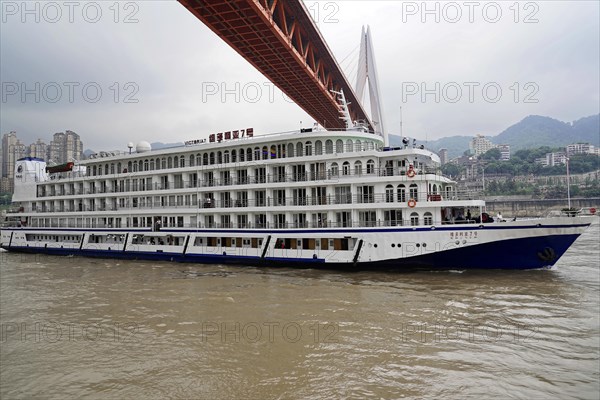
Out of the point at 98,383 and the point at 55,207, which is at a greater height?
the point at 55,207

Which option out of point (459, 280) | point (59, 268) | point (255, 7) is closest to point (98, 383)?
point (459, 280)

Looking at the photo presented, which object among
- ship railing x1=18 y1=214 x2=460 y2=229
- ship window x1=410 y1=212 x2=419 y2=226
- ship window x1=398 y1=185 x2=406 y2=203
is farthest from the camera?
ship window x1=398 y1=185 x2=406 y2=203

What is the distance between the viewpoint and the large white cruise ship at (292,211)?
51.1 ft

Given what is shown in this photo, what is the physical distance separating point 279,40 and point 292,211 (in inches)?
545

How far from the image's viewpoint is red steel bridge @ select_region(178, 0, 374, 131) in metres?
22.8

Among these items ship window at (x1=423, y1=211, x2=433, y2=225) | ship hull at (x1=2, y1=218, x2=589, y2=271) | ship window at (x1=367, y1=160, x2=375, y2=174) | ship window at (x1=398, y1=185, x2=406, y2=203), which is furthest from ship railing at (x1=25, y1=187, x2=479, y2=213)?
ship hull at (x1=2, y1=218, x2=589, y2=271)

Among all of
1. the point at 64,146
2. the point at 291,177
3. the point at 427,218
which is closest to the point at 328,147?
the point at 291,177

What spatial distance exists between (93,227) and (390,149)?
2216 centimetres

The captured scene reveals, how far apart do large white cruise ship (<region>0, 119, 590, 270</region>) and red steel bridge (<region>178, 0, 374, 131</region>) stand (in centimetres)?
807

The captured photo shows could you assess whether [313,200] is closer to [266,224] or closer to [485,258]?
[266,224]

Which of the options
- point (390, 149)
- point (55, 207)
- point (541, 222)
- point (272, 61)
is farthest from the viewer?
point (272, 61)

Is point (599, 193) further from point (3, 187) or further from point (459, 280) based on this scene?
point (3, 187)

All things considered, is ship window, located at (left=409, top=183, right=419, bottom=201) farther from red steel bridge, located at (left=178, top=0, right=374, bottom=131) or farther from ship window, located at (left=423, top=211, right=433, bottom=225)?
red steel bridge, located at (left=178, top=0, right=374, bottom=131)

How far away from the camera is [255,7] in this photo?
21281 millimetres
